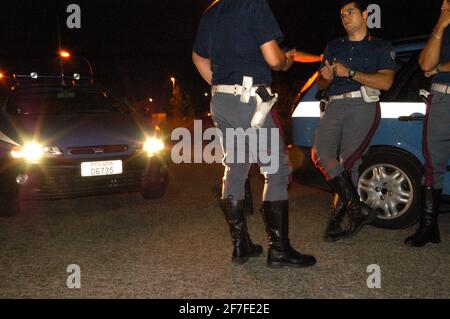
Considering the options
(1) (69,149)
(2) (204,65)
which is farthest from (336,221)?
(1) (69,149)

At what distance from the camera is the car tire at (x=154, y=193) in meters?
5.58

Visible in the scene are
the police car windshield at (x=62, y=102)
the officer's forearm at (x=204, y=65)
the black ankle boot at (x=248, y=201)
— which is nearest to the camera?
the officer's forearm at (x=204, y=65)

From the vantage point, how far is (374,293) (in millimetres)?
2838

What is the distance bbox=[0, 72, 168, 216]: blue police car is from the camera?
15.8 feet

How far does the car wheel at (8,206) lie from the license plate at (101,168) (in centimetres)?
68

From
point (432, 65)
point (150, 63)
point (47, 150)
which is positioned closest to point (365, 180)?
point (432, 65)

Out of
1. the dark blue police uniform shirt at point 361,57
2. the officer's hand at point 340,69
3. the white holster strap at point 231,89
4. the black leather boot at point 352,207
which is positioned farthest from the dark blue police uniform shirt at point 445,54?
the white holster strap at point 231,89

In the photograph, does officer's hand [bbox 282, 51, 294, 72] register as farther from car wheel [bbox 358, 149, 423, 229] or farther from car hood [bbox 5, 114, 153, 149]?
car hood [bbox 5, 114, 153, 149]

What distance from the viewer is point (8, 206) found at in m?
4.84

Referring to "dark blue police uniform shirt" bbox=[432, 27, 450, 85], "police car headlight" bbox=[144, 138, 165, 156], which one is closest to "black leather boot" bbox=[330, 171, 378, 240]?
"dark blue police uniform shirt" bbox=[432, 27, 450, 85]

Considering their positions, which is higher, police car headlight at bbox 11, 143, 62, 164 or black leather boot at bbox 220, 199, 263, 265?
police car headlight at bbox 11, 143, 62, 164

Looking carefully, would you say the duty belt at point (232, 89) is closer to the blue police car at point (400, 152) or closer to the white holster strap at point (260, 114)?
the white holster strap at point (260, 114)

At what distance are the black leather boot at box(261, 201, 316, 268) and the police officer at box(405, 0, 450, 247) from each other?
995 mm
